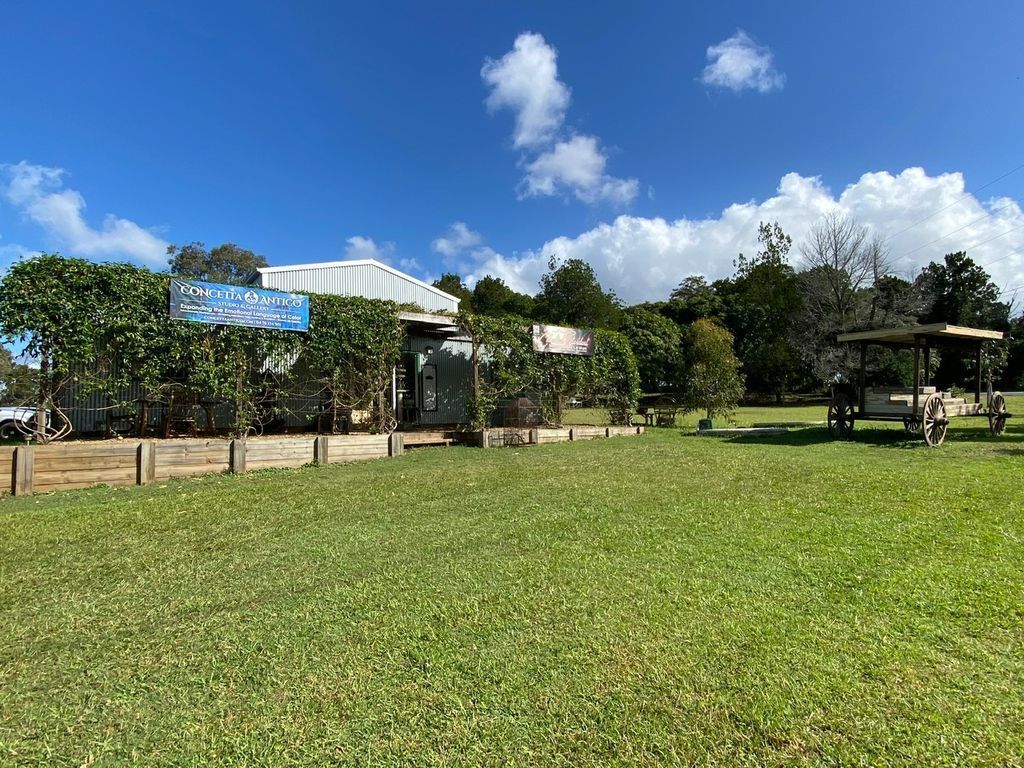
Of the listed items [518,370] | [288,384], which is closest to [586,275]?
[518,370]

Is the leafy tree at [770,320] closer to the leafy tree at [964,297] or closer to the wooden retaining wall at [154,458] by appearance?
the leafy tree at [964,297]

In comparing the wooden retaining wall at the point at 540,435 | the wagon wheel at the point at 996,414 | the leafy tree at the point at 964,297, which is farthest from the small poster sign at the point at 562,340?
the leafy tree at the point at 964,297

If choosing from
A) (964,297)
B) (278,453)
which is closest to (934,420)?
(278,453)

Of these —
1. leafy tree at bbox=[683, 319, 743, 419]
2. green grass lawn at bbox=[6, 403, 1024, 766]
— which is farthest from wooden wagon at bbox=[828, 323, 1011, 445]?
green grass lawn at bbox=[6, 403, 1024, 766]

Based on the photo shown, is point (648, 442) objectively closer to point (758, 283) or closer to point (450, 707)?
point (450, 707)

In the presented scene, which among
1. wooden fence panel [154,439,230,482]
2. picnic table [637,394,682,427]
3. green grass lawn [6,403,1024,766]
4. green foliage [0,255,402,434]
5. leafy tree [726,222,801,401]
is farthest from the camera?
leafy tree [726,222,801,401]

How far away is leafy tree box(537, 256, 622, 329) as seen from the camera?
39875 mm

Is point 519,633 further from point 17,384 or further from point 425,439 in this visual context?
point 17,384

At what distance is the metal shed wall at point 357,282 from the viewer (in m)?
14.7

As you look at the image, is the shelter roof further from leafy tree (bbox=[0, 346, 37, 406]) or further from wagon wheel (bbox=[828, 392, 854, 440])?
leafy tree (bbox=[0, 346, 37, 406])

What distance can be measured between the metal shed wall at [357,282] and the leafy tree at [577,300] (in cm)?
2301

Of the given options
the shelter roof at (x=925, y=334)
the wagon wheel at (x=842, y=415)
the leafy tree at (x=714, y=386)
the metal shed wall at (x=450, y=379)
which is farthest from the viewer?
the leafy tree at (x=714, y=386)

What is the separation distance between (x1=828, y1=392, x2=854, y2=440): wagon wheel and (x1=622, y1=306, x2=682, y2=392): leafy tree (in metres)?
26.2

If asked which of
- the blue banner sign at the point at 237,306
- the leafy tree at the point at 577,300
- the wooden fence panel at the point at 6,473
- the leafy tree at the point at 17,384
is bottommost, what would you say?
the wooden fence panel at the point at 6,473
